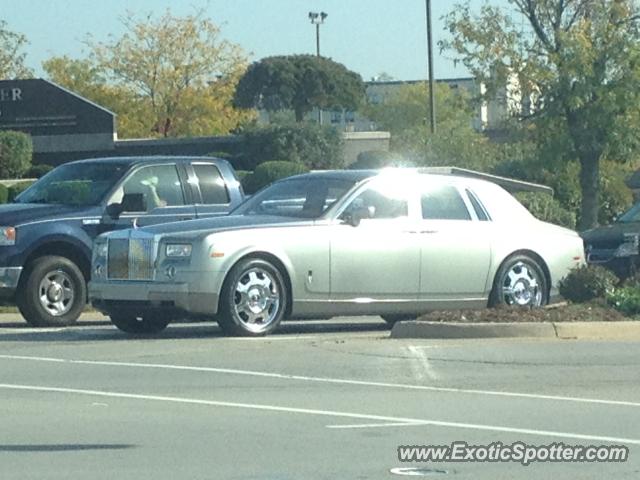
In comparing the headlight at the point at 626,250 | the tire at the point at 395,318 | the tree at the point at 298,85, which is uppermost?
the tree at the point at 298,85

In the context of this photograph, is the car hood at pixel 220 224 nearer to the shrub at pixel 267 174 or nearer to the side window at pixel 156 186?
the side window at pixel 156 186

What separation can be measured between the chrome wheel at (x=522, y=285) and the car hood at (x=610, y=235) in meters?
3.51

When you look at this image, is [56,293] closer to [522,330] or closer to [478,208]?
[478,208]

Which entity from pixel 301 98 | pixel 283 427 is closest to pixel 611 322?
pixel 283 427

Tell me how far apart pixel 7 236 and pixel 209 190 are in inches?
104

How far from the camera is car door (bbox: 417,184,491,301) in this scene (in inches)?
587

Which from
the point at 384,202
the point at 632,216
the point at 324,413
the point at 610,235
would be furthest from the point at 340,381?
the point at 632,216

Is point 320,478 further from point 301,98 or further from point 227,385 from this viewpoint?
point 301,98

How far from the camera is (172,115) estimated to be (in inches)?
3063

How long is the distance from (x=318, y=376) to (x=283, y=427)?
229 centimetres

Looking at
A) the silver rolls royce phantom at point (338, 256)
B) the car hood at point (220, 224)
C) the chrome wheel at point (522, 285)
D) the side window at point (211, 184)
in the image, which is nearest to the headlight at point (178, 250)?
the silver rolls royce phantom at point (338, 256)

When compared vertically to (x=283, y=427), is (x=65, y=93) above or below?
above

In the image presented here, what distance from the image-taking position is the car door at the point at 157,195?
54.0 ft

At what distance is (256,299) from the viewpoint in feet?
45.7
